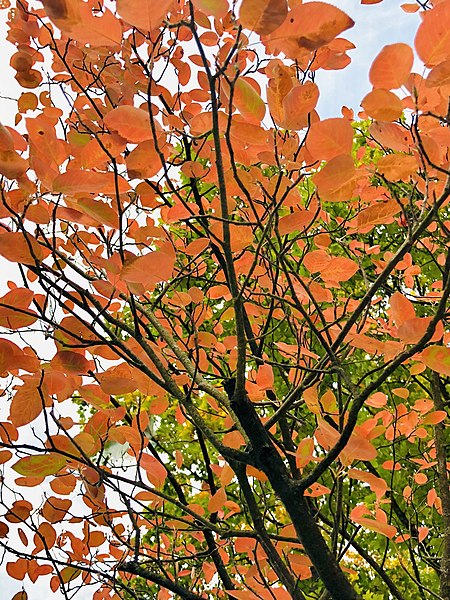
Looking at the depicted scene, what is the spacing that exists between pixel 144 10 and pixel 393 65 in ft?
1.33

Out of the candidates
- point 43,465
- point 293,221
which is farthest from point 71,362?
point 293,221

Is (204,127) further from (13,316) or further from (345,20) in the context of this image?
(13,316)

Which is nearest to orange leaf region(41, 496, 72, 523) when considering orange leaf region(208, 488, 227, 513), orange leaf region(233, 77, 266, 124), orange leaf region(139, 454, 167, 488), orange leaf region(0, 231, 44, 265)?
orange leaf region(139, 454, 167, 488)

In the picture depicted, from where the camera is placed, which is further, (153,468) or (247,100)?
(153,468)

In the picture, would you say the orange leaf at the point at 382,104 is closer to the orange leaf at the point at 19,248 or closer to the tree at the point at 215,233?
the tree at the point at 215,233

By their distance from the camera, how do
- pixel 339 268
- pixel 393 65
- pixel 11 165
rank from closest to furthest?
pixel 393 65
pixel 11 165
pixel 339 268

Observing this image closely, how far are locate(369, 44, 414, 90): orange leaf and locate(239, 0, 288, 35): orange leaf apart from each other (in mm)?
178

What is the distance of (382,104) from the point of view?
3.18ft

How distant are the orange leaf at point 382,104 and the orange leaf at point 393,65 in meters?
0.02

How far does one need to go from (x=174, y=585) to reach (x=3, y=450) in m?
0.68

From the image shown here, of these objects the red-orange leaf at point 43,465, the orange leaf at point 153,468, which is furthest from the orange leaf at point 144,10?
the orange leaf at point 153,468

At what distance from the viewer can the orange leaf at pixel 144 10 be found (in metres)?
0.81

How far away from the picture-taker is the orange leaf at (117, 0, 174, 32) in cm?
81

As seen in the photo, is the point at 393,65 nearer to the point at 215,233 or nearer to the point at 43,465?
the point at 215,233
